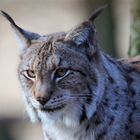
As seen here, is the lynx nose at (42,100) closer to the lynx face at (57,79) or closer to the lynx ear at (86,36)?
the lynx face at (57,79)

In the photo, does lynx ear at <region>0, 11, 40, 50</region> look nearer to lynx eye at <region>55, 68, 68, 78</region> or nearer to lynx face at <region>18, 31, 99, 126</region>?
lynx face at <region>18, 31, 99, 126</region>

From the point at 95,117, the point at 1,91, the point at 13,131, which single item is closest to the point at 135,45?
the point at 95,117

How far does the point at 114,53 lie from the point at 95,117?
8297 mm

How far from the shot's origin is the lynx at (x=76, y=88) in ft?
29.1

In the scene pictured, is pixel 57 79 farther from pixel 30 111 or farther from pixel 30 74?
pixel 30 111

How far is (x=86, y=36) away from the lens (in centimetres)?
898

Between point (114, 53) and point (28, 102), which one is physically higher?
point (28, 102)

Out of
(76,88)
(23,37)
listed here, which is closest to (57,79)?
(76,88)

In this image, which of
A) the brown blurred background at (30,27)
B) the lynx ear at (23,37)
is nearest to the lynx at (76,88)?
the lynx ear at (23,37)

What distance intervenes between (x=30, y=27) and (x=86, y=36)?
43.0ft

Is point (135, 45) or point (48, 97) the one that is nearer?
point (48, 97)

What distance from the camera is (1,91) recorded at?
2119cm

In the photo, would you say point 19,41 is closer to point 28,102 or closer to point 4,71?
point 28,102

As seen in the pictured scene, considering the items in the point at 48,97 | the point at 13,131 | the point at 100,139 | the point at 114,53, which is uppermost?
the point at 48,97
